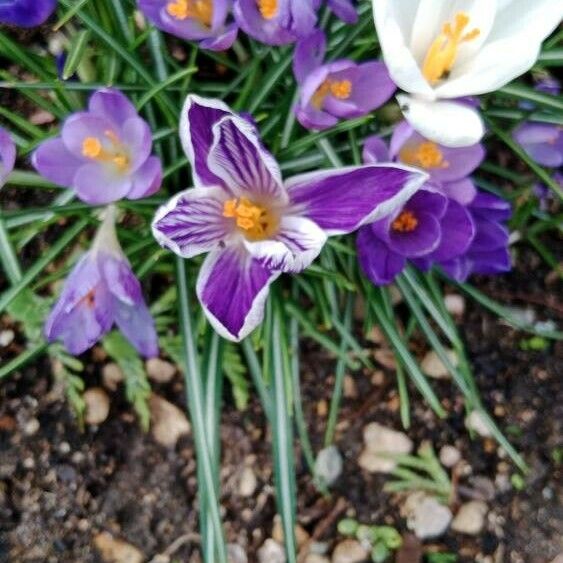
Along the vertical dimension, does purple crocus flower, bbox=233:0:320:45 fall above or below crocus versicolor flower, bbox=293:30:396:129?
above

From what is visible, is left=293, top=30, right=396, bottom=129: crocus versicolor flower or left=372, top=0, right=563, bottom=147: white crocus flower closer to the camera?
left=372, top=0, right=563, bottom=147: white crocus flower

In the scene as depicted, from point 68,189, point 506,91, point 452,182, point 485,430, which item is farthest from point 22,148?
point 485,430

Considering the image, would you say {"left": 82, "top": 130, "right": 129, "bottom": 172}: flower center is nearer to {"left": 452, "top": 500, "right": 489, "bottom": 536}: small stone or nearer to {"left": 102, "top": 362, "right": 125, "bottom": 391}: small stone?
{"left": 102, "top": 362, "right": 125, "bottom": 391}: small stone

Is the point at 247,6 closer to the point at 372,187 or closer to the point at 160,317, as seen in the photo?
the point at 372,187

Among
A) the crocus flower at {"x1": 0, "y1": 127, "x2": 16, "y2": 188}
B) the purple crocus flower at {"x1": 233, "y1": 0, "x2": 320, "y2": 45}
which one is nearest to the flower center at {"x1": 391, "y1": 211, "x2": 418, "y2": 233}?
the purple crocus flower at {"x1": 233, "y1": 0, "x2": 320, "y2": 45}

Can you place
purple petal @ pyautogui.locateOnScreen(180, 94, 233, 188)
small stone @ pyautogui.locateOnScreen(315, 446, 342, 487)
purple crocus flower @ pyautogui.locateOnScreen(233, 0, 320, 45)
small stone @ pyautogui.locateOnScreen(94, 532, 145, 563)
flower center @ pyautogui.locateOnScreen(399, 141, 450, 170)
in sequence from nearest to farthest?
purple petal @ pyautogui.locateOnScreen(180, 94, 233, 188), purple crocus flower @ pyautogui.locateOnScreen(233, 0, 320, 45), flower center @ pyautogui.locateOnScreen(399, 141, 450, 170), small stone @ pyautogui.locateOnScreen(94, 532, 145, 563), small stone @ pyautogui.locateOnScreen(315, 446, 342, 487)

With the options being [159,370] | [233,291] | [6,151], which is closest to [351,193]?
[233,291]

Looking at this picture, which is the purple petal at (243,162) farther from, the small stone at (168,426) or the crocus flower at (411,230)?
the small stone at (168,426)
